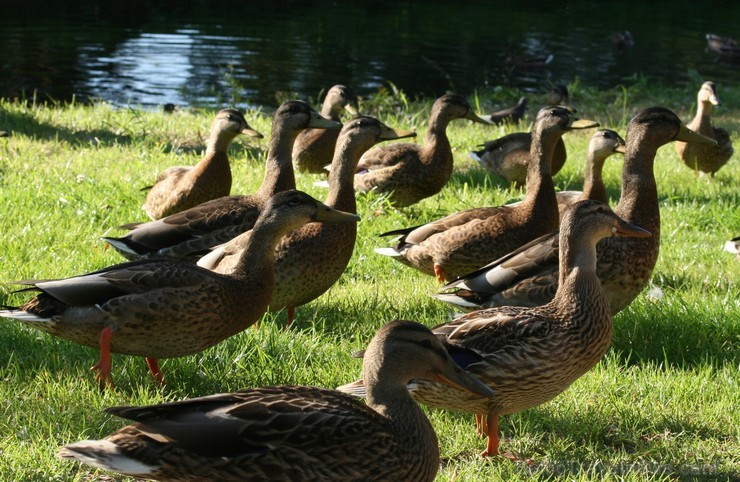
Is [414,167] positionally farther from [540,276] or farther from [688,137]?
[540,276]

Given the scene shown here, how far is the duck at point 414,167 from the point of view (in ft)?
25.4

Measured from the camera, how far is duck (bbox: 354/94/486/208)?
25.4 ft

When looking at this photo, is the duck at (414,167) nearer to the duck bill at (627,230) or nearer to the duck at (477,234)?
the duck at (477,234)

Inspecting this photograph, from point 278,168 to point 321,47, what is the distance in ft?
42.6

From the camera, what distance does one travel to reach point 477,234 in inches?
236

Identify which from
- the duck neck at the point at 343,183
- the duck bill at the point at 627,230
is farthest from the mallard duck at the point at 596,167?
the duck bill at the point at 627,230

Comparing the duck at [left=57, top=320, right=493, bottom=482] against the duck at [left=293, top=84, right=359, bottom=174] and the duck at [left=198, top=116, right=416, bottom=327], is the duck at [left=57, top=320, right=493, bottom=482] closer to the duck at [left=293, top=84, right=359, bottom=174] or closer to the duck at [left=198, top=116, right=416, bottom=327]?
the duck at [left=198, top=116, right=416, bottom=327]

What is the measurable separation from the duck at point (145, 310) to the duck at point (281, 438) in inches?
41.5

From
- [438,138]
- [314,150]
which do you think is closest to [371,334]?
[438,138]

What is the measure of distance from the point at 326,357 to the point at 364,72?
1227 centimetres

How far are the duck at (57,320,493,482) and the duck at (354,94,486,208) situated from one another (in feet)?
14.0

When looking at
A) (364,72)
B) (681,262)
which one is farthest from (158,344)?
(364,72)

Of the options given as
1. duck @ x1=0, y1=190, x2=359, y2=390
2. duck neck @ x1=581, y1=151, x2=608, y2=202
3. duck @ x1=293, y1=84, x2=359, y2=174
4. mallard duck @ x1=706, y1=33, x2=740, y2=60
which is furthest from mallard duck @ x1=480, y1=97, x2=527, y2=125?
mallard duck @ x1=706, y1=33, x2=740, y2=60

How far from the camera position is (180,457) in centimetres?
314
